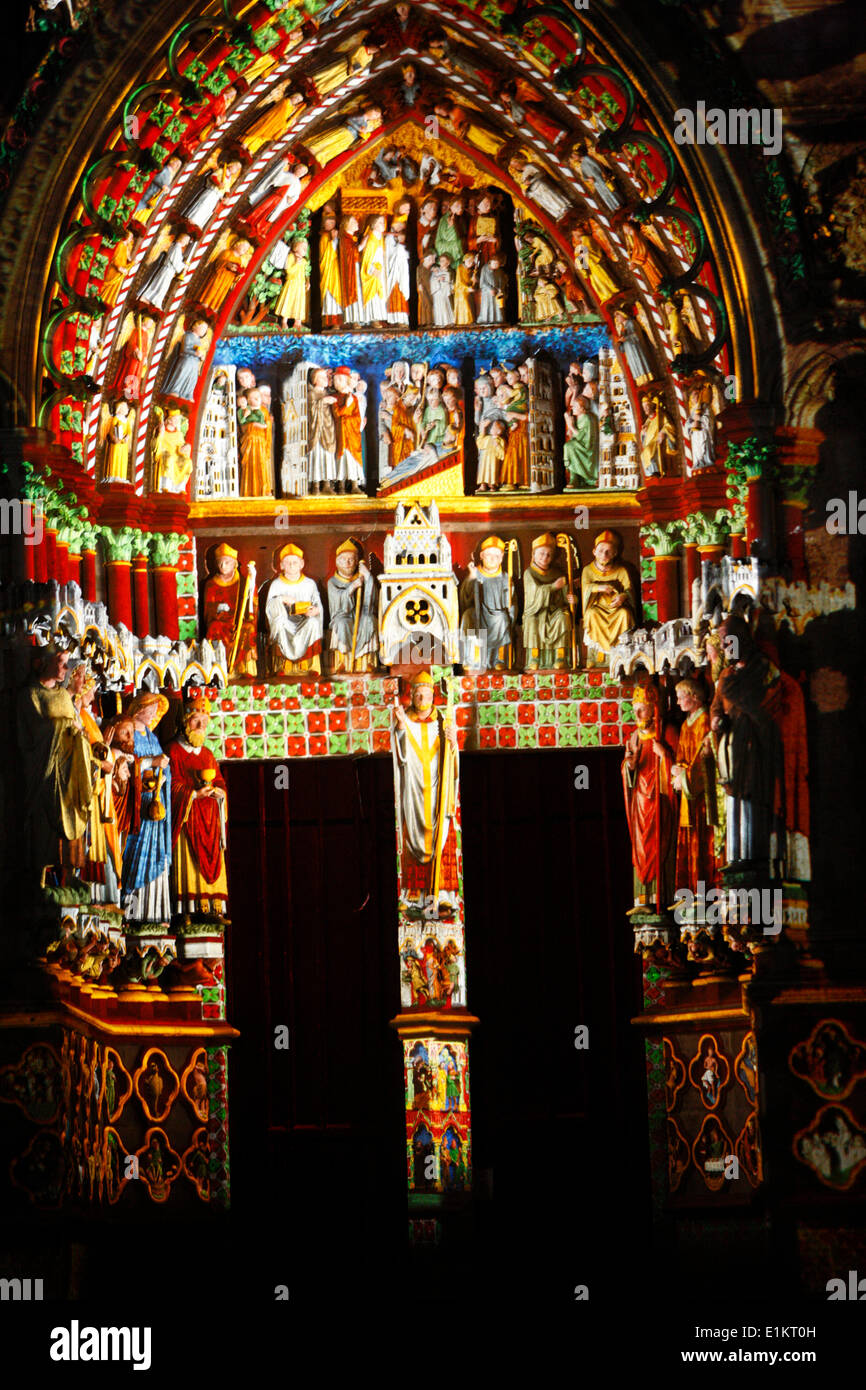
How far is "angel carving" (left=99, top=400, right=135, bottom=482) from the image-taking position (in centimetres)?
2156

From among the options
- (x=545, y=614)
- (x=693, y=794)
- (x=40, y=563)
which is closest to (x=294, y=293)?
(x=545, y=614)

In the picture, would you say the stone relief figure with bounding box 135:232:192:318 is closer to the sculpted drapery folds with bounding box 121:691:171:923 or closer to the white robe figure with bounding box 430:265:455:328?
the white robe figure with bounding box 430:265:455:328

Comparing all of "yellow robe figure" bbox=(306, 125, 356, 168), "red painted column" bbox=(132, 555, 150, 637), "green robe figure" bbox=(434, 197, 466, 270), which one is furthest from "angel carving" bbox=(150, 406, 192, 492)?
"green robe figure" bbox=(434, 197, 466, 270)

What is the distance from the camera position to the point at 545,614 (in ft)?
73.0

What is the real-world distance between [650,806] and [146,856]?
416 cm

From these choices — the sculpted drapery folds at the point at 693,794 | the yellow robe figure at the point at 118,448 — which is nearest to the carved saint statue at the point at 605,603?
the sculpted drapery folds at the point at 693,794

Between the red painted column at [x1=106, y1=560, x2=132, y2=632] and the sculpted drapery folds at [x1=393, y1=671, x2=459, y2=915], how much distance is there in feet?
7.94

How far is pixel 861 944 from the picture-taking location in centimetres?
1920

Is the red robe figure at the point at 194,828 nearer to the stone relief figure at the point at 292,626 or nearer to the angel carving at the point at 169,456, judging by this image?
the stone relief figure at the point at 292,626

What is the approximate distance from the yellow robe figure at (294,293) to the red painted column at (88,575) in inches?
117

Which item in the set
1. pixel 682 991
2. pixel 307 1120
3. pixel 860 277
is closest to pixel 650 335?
pixel 860 277

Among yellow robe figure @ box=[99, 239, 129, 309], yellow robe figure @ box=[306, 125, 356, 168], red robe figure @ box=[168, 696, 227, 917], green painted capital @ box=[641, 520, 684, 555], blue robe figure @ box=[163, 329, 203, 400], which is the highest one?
yellow robe figure @ box=[306, 125, 356, 168]

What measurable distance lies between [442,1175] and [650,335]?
7.34 m

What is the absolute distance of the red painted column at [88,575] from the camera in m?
21.1
